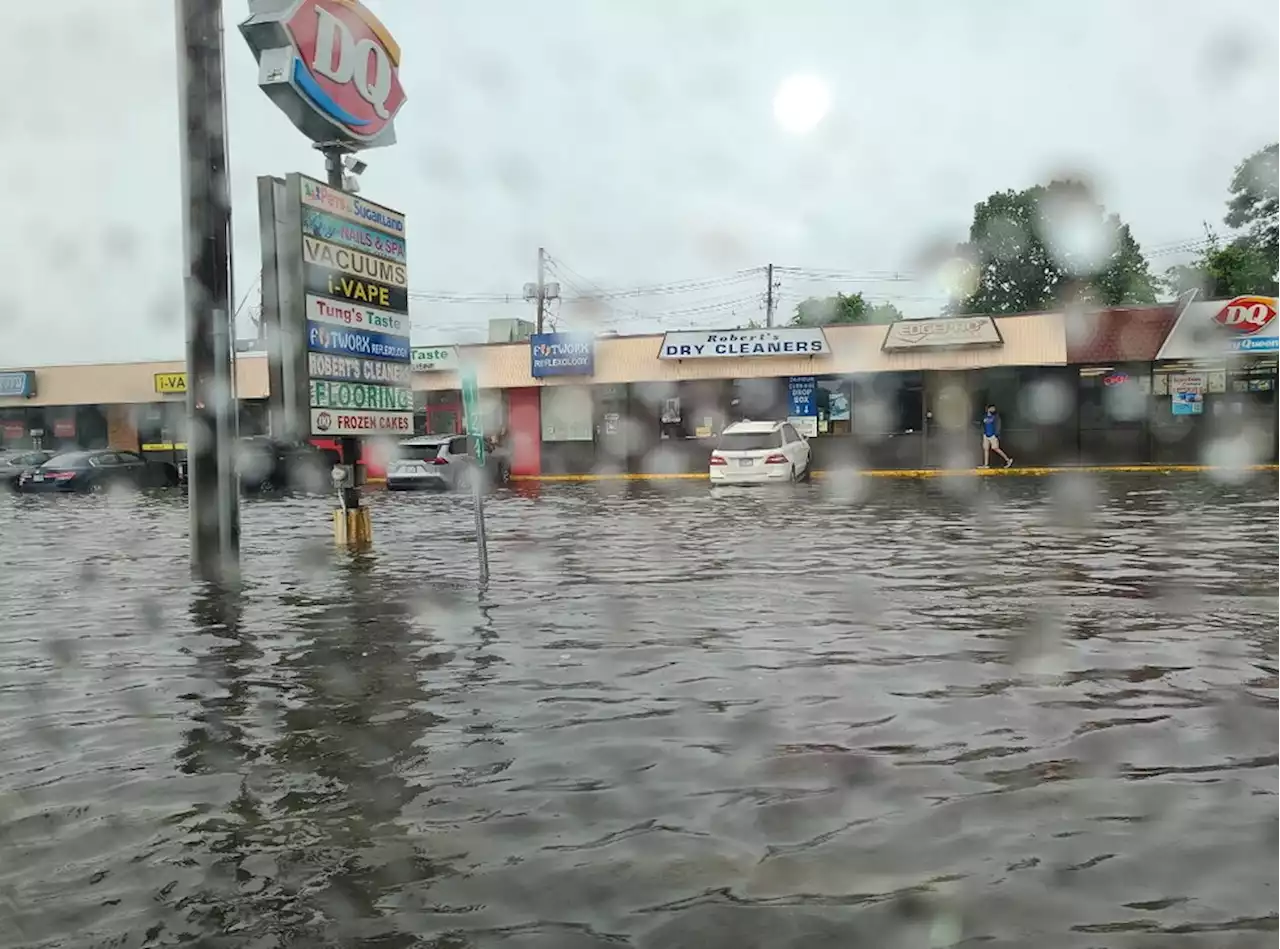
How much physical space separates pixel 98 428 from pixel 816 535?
35.0m

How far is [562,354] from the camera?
A: 34.1 metres

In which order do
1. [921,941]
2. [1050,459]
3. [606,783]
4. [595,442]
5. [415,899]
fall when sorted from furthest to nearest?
[595,442] < [1050,459] < [606,783] < [415,899] < [921,941]

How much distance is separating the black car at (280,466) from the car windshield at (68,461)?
465 centimetres

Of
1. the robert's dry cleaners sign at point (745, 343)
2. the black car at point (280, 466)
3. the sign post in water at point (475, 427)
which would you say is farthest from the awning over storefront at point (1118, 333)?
the sign post in water at point (475, 427)

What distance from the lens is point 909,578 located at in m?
9.95

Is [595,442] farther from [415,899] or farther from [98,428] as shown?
[415,899]

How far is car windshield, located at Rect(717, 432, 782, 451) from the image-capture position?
24.4 m

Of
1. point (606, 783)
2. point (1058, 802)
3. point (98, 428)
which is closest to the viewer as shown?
point (1058, 802)

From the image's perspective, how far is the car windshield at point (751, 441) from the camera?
24375mm

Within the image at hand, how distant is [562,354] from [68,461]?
1384cm

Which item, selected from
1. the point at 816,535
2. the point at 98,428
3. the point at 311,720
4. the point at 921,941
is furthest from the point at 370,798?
the point at 98,428

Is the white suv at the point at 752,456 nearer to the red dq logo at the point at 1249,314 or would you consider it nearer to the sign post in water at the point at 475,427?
the red dq logo at the point at 1249,314

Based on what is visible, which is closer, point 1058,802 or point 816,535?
point 1058,802

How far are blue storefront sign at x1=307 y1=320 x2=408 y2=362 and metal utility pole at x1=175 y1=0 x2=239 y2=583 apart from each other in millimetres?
1154
